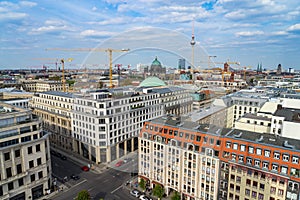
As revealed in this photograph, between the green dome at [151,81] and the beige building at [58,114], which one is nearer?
the green dome at [151,81]

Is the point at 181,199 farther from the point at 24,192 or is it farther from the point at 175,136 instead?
the point at 24,192

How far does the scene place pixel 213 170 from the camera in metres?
20.1

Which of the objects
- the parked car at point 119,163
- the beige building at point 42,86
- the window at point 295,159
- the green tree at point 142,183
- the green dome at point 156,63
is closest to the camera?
the green dome at point 156,63

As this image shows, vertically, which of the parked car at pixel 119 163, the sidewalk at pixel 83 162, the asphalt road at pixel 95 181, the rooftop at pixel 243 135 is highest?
the rooftop at pixel 243 135

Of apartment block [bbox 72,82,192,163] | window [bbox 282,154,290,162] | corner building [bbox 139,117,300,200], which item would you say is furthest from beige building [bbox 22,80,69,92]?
window [bbox 282,154,290,162]

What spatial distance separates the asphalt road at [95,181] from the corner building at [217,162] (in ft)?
13.5

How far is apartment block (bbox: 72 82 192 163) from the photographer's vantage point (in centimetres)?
3090

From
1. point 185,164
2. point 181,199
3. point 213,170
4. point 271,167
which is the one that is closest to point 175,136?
point 185,164

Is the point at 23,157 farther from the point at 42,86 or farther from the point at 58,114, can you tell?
the point at 42,86

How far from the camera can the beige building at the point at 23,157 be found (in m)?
20.2

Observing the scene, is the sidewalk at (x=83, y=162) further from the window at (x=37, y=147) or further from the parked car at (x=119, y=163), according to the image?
the window at (x=37, y=147)

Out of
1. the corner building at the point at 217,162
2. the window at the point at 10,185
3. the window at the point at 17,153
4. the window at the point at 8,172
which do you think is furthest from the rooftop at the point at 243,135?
the window at the point at 10,185

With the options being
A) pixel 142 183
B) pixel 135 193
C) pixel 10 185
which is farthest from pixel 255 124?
pixel 10 185

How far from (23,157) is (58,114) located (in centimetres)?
1773
